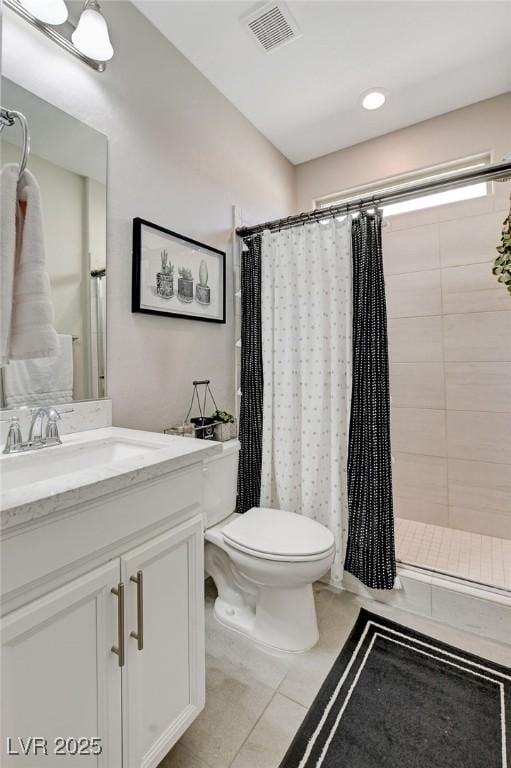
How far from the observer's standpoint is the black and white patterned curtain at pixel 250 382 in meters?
1.96

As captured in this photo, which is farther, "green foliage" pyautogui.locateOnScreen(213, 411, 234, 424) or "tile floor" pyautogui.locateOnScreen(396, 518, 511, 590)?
"green foliage" pyautogui.locateOnScreen(213, 411, 234, 424)

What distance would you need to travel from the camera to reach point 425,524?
2.30 meters

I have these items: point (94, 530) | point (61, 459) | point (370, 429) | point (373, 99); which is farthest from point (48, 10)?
point (370, 429)

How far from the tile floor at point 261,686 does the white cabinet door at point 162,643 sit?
0.19m

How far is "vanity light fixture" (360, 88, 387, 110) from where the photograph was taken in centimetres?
204

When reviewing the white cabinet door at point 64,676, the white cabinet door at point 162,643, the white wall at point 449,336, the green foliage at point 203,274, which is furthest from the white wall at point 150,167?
the white wall at point 449,336

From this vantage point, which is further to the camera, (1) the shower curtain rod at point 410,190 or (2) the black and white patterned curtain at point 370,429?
(2) the black and white patterned curtain at point 370,429

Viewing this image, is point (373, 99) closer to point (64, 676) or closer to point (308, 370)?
point (308, 370)

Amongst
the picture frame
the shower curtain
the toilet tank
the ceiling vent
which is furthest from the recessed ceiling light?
the toilet tank

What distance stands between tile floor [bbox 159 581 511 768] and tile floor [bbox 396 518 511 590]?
274 millimetres

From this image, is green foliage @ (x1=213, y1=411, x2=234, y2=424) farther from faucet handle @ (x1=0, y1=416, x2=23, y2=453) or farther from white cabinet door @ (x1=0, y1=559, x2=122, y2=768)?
white cabinet door @ (x1=0, y1=559, x2=122, y2=768)

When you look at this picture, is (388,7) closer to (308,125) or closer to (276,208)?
(308,125)

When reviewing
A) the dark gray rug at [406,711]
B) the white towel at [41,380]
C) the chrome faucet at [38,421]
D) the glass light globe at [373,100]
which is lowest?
the dark gray rug at [406,711]

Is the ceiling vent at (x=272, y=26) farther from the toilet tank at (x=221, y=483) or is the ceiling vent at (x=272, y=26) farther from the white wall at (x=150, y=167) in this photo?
the toilet tank at (x=221, y=483)
